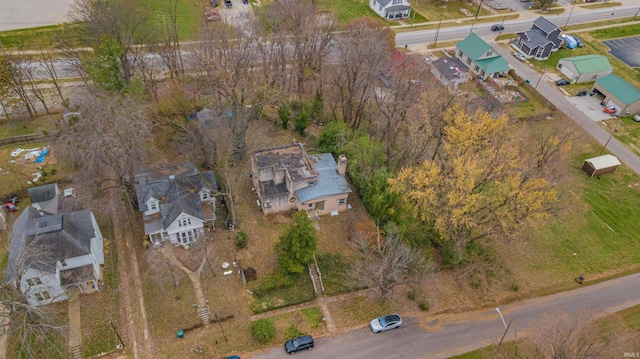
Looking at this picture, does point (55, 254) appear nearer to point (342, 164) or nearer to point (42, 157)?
point (42, 157)

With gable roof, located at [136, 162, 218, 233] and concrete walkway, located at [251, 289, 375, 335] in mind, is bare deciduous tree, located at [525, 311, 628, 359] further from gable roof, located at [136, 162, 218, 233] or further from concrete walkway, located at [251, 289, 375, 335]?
gable roof, located at [136, 162, 218, 233]

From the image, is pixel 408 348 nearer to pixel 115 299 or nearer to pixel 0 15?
pixel 115 299

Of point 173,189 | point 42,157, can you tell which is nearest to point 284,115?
point 173,189

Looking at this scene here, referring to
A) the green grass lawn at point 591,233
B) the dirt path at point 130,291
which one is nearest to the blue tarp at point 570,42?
the green grass lawn at point 591,233

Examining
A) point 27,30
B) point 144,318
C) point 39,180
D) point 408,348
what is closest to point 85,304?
point 144,318

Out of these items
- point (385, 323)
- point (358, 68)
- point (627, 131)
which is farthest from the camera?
point (627, 131)

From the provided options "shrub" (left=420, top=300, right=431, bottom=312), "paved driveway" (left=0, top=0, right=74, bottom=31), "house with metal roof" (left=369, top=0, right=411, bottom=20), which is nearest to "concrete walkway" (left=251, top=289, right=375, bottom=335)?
"shrub" (left=420, top=300, right=431, bottom=312)
